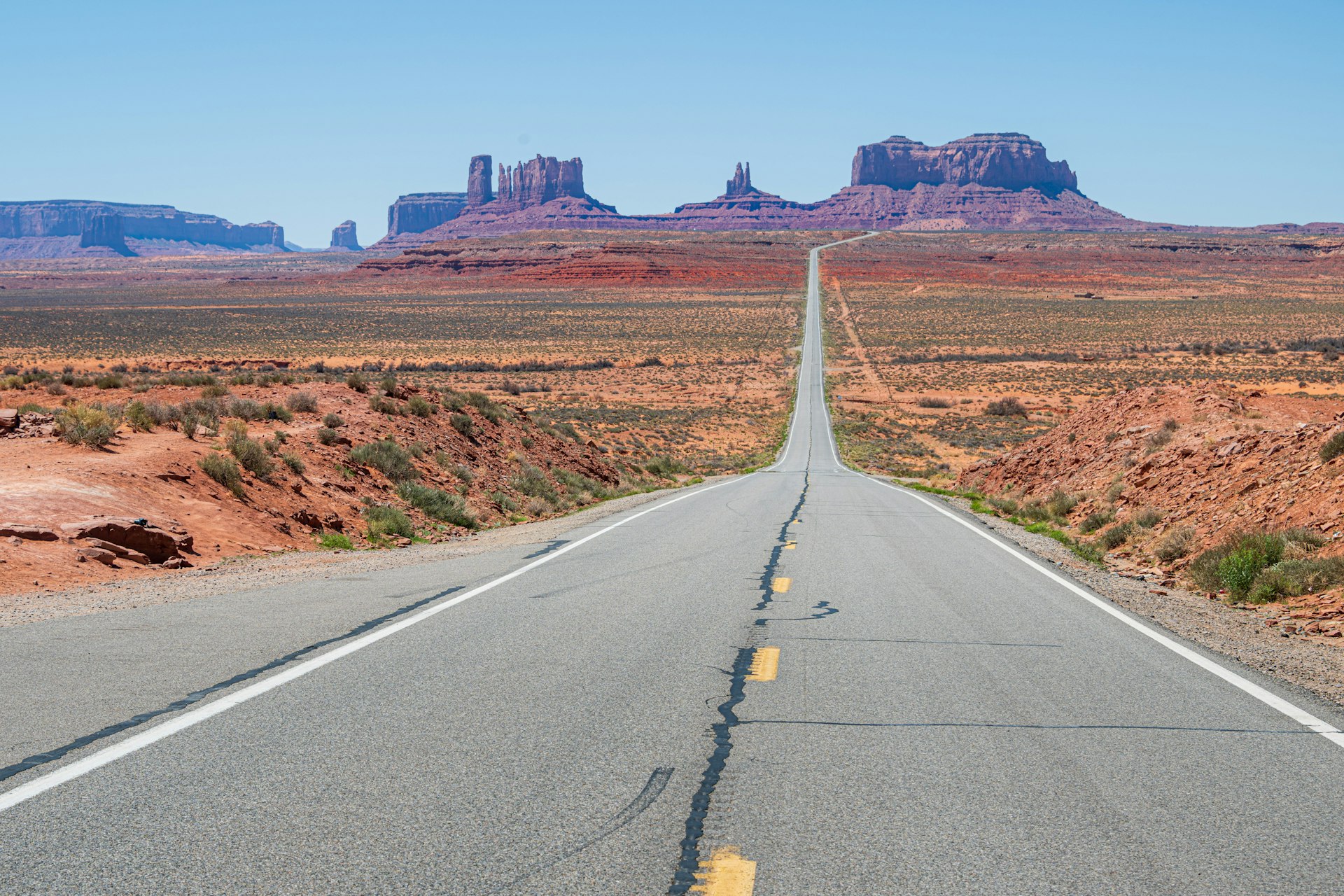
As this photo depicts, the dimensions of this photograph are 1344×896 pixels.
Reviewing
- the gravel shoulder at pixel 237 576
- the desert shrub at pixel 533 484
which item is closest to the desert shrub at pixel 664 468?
the desert shrub at pixel 533 484

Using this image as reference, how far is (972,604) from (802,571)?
7.73 ft

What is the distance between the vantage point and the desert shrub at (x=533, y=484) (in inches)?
845

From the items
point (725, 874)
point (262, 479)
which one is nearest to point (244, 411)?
point (262, 479)

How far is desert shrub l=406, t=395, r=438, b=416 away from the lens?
22.6 metres

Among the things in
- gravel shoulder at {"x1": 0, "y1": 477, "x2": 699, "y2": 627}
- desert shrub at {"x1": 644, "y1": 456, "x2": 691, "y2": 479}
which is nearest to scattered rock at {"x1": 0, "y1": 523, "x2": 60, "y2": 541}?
gravel shoulder at {"x1": 0, "y1": 477, "x2": 699, "y2": 627}

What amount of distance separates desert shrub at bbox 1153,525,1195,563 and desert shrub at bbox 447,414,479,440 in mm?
14949

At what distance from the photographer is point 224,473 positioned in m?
14.5

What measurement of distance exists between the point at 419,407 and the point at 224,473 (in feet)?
27.2

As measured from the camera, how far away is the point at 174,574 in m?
10.7

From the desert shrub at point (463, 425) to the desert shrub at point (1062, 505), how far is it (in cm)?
1249

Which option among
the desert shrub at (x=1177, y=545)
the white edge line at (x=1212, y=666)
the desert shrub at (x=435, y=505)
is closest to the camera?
the white edge line at (x=1212, y=666)

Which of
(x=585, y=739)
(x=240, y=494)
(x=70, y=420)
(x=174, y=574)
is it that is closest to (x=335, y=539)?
(x=240, y=494)

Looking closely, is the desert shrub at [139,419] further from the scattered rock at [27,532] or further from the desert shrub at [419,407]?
the desert shrub at [419,407]

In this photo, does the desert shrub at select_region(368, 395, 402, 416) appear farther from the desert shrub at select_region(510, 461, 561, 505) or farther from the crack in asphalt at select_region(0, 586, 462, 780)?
the crack in asphalt at select_region(0, 586, 462, 780)
